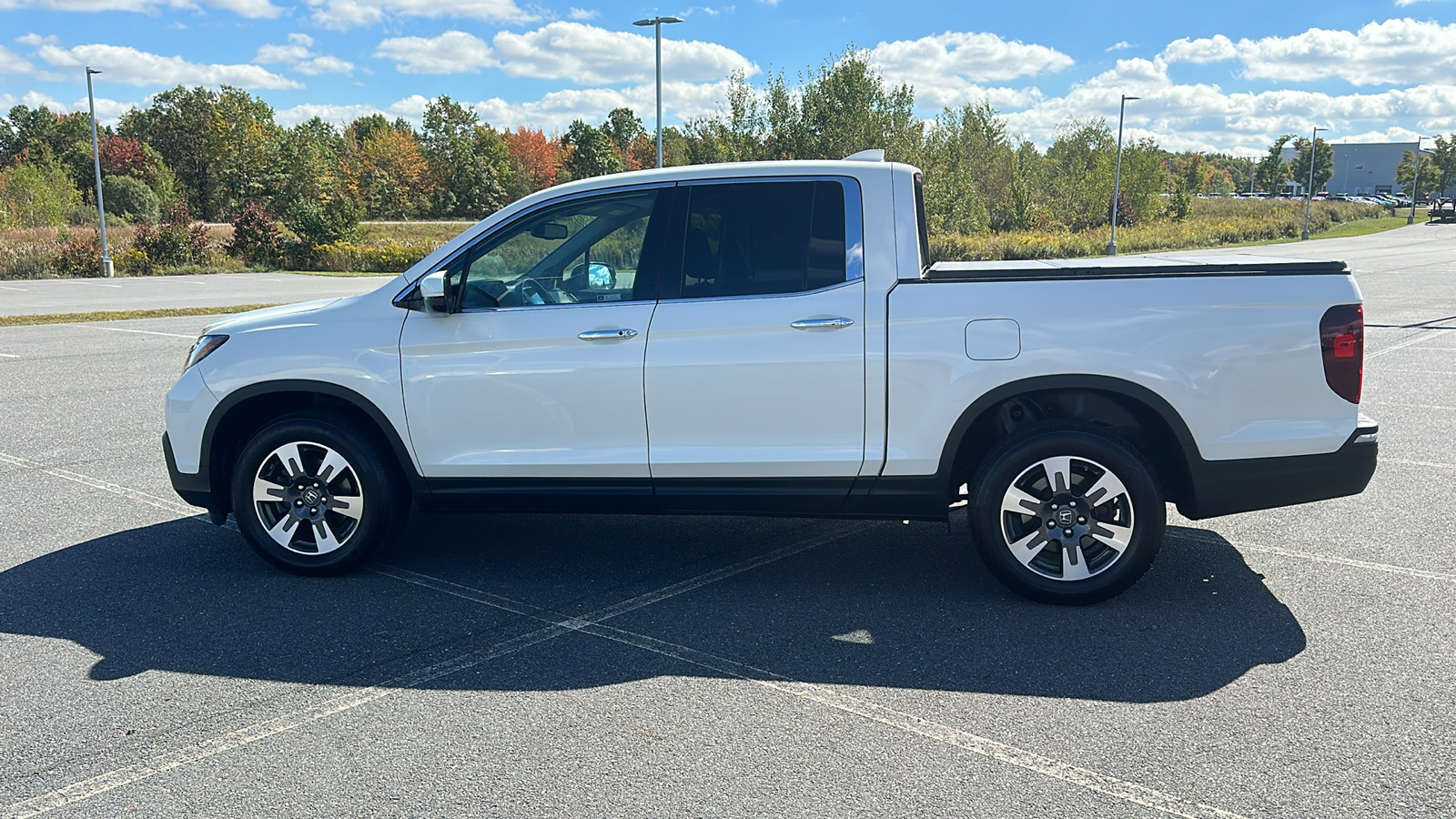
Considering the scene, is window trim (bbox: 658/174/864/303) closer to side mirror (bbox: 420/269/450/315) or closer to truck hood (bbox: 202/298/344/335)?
side mirror (bbox: 420/269/450/315)

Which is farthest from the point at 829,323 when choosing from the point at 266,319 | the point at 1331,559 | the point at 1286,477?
the point at 1331,559

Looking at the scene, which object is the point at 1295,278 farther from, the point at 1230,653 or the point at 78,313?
the point at 78,313

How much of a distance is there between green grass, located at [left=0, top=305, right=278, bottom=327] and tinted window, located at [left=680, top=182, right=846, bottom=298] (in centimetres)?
1624

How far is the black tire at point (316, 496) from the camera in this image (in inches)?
204

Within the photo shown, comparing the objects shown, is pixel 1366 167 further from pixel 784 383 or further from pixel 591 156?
pixel 784 383

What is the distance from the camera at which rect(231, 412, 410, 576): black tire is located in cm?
518

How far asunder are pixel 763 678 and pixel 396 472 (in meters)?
2.22

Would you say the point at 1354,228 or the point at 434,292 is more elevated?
the point at 1354,228

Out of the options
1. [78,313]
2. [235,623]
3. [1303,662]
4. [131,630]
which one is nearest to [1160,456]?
[1303,662]

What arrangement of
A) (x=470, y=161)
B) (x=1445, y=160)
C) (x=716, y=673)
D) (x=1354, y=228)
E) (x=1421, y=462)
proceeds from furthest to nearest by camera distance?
(x=1445, y=160)
(x=470, y=161)
(x=1354, y=228)
(x=1421, y=462)
(x=716, y=673)

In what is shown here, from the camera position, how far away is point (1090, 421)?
482 centimetres

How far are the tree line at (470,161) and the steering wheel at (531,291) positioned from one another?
1759 cm

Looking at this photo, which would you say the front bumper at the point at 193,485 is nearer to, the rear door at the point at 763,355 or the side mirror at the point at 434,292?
the side mirror at the point at 434,292

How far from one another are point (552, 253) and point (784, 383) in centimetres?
128
